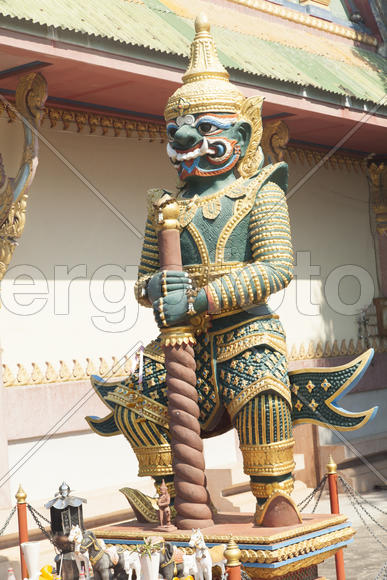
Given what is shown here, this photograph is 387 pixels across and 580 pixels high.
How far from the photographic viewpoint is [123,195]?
9188 millimetres

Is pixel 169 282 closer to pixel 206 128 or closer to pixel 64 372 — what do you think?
pixel 206 128

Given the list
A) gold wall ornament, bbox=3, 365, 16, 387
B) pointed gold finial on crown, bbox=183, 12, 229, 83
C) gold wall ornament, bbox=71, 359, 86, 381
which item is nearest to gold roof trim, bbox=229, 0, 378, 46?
gold wall ornament, bbox=71, 359, 86, 381

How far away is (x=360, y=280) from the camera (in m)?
12.1

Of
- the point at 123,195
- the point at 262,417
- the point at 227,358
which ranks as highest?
the point at 123,195

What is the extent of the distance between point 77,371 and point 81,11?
9.60ft

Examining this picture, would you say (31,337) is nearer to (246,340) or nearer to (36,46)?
(36,46)

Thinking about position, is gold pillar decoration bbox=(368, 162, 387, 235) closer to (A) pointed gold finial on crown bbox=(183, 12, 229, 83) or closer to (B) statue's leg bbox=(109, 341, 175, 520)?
(A) pointed gold finial on crown bbox=(183, 12, 229, 83)

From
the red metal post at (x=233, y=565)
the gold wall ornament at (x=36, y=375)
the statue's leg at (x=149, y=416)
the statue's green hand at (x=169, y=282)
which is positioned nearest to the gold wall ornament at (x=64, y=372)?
the gold wall ornament at (x=36, y=375)

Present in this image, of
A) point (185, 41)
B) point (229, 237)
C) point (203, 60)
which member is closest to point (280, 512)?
point (229, 237)

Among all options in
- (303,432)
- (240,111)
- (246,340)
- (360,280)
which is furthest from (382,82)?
(246,340)

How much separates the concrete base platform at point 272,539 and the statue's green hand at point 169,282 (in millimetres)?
1245

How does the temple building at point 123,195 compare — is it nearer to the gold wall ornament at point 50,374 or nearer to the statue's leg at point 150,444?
the gold wall ornament at point 50,374

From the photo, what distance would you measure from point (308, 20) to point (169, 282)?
692cm

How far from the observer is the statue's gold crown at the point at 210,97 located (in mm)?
5516
